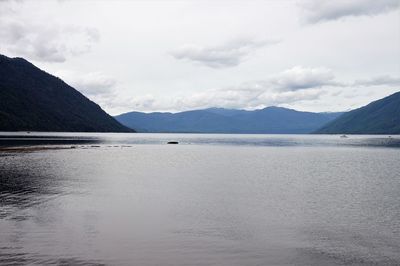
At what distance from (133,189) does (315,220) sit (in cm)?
2708

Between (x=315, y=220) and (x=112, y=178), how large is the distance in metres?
40.9

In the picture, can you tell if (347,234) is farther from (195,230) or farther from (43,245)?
(43,245)

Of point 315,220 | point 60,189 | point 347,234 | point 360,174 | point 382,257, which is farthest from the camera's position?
point 360,174

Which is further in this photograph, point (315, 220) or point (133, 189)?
point (133, 189)

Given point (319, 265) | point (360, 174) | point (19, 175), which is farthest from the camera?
point (360, 174)

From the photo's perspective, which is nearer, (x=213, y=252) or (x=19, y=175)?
(x=213, y=252)

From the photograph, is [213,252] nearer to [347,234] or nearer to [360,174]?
[347,234]

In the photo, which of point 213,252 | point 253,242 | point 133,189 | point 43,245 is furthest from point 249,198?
point 43,245

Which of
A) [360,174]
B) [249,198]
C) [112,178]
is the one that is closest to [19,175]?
[112,178]

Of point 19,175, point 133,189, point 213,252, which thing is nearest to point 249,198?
point 133,189

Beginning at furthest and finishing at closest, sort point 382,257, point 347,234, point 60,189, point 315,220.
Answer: point 60,189 < point 315,220 < point 347,234 < point 382,257

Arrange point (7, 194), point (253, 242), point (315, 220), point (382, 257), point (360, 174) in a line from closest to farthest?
point (382, 257)
point (253, 242)
point (315, 220)
point (7, 194)
point (360, 174)

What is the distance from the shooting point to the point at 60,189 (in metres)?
52.2

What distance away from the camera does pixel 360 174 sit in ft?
257
